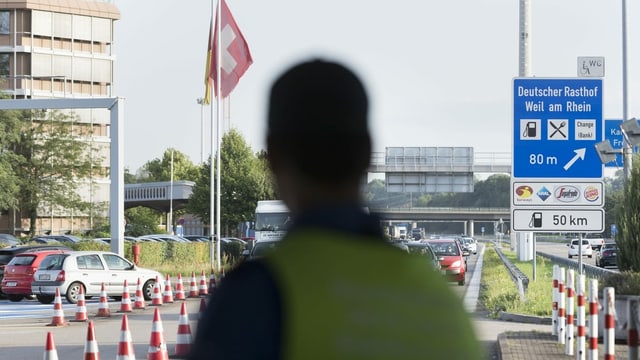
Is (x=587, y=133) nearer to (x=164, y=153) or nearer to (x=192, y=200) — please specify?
(x=192, y=200)

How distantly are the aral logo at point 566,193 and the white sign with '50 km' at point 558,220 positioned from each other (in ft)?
0.97

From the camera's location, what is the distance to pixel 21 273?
30797mm

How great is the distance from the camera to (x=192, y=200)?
254ft

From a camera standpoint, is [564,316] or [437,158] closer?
[564,316]

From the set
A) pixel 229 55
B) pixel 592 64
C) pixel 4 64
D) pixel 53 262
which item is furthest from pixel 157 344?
pixel 4 64

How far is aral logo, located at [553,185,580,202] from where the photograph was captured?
64.0ft

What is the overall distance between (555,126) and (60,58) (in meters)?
81.4

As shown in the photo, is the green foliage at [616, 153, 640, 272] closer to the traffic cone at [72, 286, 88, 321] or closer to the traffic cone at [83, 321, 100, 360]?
the traffic cone at [83, 321, 100, 360]

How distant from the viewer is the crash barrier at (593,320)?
390 inches

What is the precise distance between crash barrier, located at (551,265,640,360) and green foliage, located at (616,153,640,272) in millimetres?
3029

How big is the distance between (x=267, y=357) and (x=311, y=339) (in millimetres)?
86

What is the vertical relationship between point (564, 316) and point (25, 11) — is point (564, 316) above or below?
below

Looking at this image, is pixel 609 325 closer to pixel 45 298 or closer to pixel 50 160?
pixel 45 298

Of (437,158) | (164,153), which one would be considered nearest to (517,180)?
(437,158)
